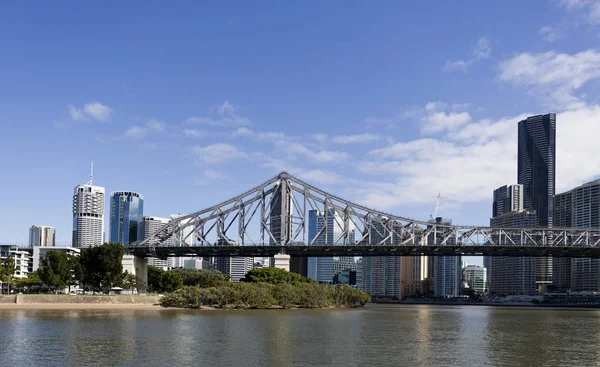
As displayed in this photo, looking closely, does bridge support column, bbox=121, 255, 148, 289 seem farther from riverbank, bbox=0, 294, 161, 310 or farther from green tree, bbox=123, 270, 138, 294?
riverbank, bbox=0, 294, 161, 310

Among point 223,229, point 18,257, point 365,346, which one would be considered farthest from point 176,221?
point 365,346

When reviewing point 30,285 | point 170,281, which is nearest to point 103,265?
point 30,285

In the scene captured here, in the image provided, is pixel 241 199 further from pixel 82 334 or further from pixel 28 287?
pixel 82 334

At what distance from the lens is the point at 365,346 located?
52.8 m

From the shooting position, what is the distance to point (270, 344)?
A: 5228cm

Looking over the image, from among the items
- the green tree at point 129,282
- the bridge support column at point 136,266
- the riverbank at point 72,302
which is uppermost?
the bridge support column at point 136,266

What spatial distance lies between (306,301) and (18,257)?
101978mm

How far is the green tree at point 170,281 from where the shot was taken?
140 meters

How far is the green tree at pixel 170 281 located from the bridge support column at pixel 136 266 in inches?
195

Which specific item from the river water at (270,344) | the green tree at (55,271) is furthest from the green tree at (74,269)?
the river water at (270,344)

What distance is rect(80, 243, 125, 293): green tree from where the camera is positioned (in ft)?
374

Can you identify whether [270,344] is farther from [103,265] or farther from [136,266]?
[136,266]

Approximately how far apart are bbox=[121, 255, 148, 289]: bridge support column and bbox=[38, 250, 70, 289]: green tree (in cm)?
3336

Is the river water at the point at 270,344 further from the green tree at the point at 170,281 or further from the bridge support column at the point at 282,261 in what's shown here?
the bridge support column at the point at 282,261
